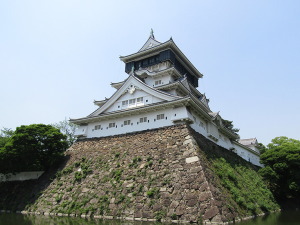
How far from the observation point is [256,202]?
14680mm

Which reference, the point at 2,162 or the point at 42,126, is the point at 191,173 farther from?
the point at 2,162

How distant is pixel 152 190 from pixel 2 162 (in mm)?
12752

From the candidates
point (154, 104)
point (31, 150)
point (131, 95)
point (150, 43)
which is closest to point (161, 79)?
point (131, 95)

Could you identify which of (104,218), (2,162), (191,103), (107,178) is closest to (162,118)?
(191,103)

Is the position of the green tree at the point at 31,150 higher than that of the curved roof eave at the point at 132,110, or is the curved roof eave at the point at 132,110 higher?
the curved roof eave at the point at 132,110

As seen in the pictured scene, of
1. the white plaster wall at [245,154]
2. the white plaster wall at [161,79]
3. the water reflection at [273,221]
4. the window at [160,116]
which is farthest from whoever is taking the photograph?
the white plaster wall at [245,154]

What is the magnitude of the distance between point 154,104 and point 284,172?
13284mm

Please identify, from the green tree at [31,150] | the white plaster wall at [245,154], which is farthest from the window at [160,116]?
the white plaster wall at [245,154]

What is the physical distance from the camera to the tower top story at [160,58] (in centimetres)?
2347

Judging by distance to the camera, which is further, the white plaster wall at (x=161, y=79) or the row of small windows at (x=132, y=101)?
the white plaster wall at (x=161, y=79)

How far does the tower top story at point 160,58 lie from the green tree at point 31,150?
1059 centimetres

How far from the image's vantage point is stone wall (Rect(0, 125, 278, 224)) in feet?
35.4

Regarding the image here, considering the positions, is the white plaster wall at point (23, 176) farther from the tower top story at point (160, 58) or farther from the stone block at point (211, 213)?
the stone block at point (211, 213)

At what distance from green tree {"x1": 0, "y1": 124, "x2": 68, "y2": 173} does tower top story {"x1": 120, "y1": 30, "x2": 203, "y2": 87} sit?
1059cm
